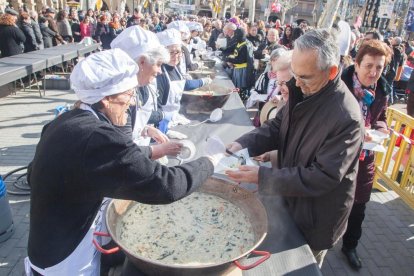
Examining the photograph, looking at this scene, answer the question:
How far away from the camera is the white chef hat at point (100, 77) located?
136 cm

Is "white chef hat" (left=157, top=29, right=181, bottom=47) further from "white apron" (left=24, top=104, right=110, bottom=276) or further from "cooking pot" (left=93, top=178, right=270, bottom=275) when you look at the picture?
"white apron" (left=24, top=104, right=110, bottom=276)

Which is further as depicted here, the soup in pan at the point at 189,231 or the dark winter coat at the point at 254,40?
the dark winter coat at the point at 254,40

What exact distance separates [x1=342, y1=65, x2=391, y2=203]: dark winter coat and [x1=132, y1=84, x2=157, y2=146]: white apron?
1611mm

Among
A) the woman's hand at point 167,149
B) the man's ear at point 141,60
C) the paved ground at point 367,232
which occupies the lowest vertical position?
the paved ground at point 367,232

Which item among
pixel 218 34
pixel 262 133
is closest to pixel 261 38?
pixel 218 34

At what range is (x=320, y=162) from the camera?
1.52m

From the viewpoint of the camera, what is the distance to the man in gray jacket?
150 cm

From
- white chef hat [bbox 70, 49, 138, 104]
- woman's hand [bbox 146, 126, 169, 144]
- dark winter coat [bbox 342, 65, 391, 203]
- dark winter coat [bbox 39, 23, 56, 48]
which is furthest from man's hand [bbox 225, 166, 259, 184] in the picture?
dark winter coat [bbox 39, 23, 56, 48]

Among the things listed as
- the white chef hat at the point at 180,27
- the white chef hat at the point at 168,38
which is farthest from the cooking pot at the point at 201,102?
the white chef hat at the point at 180,27

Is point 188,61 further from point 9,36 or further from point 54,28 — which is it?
point 54,28

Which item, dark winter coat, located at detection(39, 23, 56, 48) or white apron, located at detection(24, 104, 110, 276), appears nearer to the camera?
white apron, located at detection(24, 104, 110, 276)

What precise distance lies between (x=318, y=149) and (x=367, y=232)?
2.43 metres

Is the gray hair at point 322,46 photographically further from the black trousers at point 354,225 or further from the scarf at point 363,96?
the black trousers at point 354,225

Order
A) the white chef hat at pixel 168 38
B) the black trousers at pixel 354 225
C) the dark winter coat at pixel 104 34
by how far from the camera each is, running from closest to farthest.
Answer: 1. the black trousers at pixel 354 225
2. the white chef hat at pixel 168 38
3. the dark winter coat at pixel 104 34
